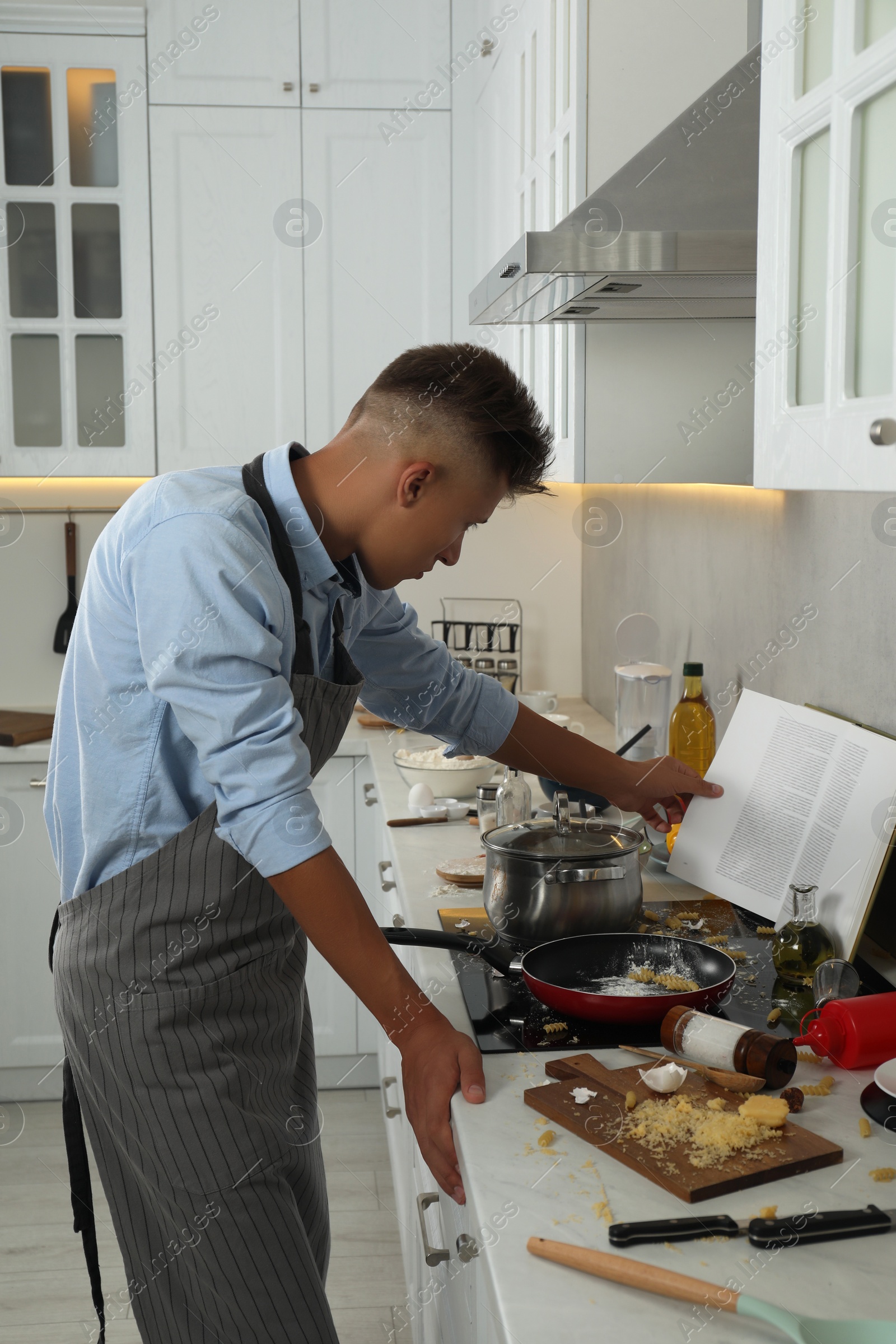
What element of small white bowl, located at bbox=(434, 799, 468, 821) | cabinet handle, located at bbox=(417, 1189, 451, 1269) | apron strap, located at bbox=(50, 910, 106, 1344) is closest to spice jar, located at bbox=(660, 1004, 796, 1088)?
cabinet handle, located at bbox=(417, 1189, 451, 1269)

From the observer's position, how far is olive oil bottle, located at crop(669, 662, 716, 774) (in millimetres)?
1887

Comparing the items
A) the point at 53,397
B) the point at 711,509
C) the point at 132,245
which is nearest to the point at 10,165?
the point at 132,245

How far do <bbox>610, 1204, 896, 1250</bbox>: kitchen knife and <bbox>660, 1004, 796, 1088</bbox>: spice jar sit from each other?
0.19 m

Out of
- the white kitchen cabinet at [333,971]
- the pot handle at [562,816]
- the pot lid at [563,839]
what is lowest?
the white kitchen cabinet at [333,971]

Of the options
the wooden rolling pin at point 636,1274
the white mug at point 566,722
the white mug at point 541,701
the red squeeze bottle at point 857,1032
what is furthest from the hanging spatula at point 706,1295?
the white mug at point 541,701

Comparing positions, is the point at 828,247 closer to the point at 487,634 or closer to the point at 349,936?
the point at 349,936

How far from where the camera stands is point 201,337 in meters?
2.82

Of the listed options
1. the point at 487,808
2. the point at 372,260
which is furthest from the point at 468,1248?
the point at 372,260

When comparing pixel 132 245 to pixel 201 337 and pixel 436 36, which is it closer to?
pixel 201 337

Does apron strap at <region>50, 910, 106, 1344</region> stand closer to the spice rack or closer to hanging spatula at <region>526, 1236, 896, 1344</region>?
hanging spatula at <region>526, 1236, 896, 1344</region>

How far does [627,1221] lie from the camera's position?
799mm

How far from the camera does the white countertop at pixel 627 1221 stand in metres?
0.70

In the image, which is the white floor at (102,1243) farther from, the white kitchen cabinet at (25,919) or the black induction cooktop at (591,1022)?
the black induction cooktop at (591,1022)

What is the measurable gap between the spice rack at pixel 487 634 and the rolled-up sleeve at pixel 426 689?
1395mm
